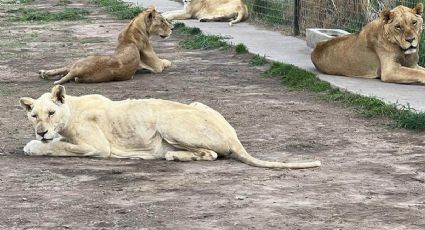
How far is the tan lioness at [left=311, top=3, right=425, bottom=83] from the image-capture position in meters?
11.7

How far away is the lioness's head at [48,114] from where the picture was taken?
7883 mm

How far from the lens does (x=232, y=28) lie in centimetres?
1792

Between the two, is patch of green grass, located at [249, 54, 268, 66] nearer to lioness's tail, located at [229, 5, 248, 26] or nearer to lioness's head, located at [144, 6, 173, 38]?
lioness's head, located at [144, 6, 173, 38]

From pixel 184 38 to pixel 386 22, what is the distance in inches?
225

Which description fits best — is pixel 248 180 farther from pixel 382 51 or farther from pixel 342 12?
pixel 342 12

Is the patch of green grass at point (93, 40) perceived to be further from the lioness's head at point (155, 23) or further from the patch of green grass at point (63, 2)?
the patch of green grass at point (63, 2)

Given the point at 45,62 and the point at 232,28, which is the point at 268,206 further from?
the point at 232,28

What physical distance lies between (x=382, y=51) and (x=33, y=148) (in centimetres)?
520

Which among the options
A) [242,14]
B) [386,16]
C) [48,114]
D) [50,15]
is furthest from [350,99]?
[50,15]

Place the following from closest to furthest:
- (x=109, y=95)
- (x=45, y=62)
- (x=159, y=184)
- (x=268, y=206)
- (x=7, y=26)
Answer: (x=268, y=206), (x=159, y=184), (x=109, y=95), (x=45, y=62), (x=7, y=26)

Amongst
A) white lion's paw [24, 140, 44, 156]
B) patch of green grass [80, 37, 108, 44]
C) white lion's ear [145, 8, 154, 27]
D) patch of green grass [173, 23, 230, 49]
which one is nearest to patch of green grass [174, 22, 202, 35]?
patch of green grass [173, 23, 230, 49]

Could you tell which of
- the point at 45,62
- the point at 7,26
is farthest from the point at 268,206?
the point at 7,26

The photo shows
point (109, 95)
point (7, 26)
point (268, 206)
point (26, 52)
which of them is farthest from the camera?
point (7, 26)

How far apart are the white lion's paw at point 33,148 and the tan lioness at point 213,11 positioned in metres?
10.4
